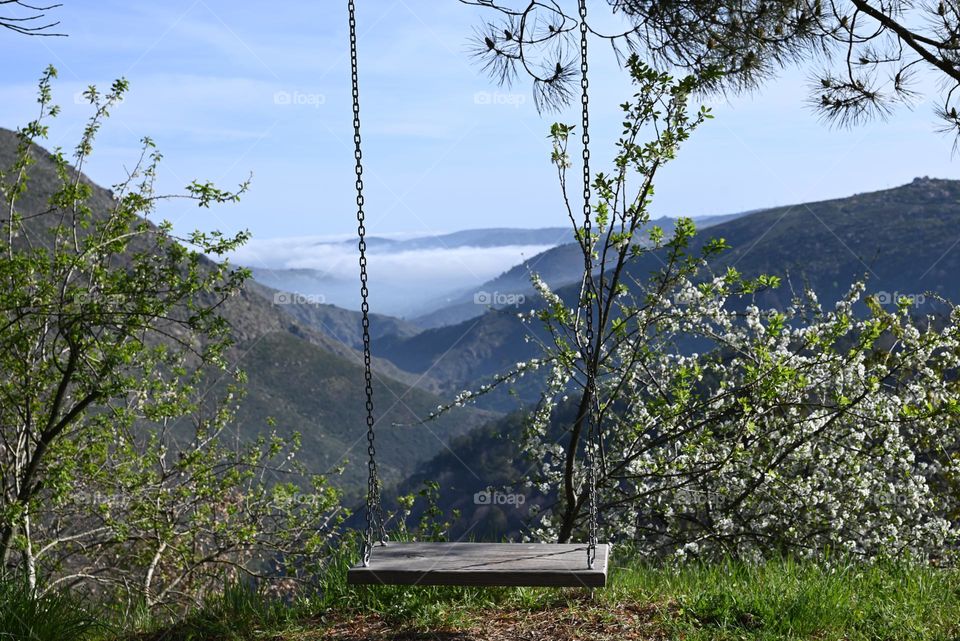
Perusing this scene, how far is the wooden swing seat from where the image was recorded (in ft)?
12.4

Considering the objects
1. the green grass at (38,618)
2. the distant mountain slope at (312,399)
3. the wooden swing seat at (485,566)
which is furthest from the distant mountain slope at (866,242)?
the green grass at (38,618)

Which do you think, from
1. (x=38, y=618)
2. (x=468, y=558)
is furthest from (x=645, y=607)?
(x=38, y=618)

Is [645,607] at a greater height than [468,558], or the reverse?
[468,558]

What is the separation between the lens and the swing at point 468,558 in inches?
149

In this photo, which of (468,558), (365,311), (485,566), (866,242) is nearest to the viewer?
(485,566)

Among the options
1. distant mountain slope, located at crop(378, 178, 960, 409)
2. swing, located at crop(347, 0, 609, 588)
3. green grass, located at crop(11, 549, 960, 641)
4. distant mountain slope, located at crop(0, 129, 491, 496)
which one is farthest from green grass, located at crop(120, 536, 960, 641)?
distant mountain slope, located at crop(378, 178, 960, 409)

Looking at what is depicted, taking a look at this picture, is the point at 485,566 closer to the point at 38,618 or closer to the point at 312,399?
the point at 38,618

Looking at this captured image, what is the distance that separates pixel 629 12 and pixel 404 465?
69097mm

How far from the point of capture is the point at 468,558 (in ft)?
13.5

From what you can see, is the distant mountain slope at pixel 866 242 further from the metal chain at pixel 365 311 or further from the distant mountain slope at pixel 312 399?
the metal chain at pixel 365 311

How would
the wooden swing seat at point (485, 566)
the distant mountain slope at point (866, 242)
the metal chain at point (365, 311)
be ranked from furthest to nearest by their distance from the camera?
the distant mountain slope at point (866, 242) → the metal chain at point (365, 311) → the wooden swing seat at point (485, 566)

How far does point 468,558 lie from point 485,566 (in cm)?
22

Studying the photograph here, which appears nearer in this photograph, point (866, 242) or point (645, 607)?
point (645, 607)

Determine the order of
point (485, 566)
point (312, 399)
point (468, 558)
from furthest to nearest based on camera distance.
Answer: point (312, 399) → point (468, 558) → point (485, 566)
